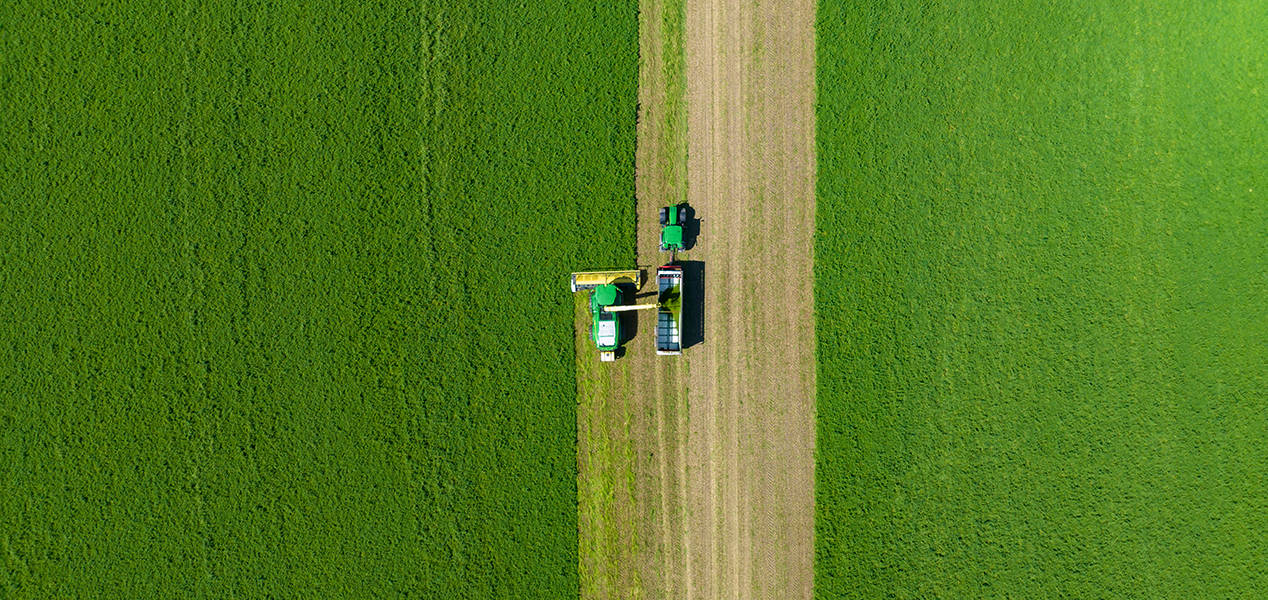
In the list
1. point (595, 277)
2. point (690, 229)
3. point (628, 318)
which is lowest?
point (628, 318)

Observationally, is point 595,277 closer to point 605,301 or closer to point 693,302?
point 605,301

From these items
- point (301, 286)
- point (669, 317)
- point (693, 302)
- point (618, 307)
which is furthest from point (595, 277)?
point (301, 286)

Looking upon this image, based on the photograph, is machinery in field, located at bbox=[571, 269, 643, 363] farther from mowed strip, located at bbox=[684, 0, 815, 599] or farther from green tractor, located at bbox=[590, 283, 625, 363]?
mowed strip, located at bbox=[684, 0, 815, 599]

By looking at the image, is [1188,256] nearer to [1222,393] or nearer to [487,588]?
[1222,393]

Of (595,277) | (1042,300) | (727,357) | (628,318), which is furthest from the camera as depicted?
(628,318)

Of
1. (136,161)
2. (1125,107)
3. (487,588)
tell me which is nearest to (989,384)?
(1125,107)

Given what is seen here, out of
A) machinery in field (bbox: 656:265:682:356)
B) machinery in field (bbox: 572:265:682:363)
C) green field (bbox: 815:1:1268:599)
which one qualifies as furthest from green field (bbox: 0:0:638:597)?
green field (bbox: 815:1:1268:599)

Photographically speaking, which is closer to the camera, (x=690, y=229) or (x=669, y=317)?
(x=669, y=317)
